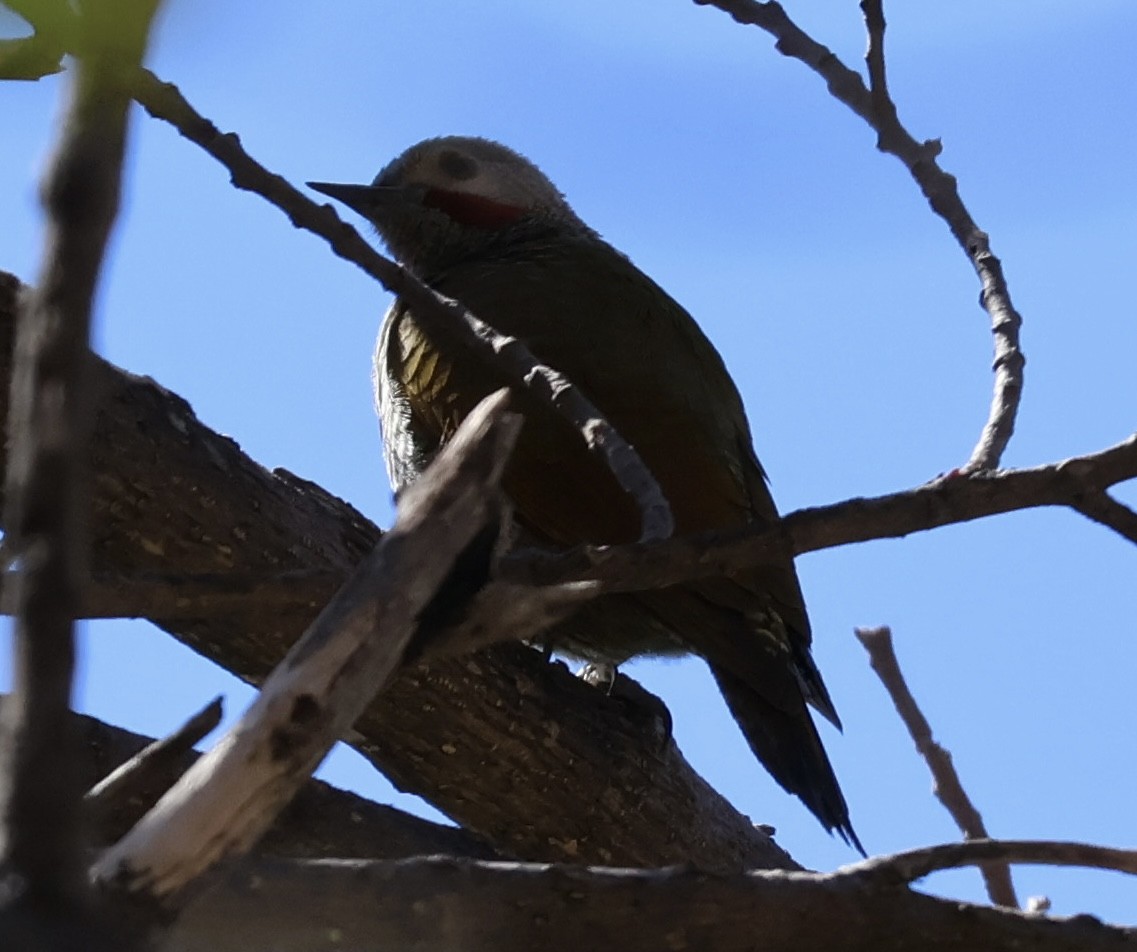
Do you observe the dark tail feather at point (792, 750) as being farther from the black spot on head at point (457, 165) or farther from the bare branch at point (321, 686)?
the black spot on head at point (457, 165)

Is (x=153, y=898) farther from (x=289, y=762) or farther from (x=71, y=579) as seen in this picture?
(x=71, y=579)

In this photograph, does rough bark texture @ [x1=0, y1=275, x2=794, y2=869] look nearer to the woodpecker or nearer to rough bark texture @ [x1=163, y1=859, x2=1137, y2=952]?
the woodpecker

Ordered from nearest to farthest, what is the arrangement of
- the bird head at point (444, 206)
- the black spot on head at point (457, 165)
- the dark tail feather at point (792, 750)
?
the dark tail feather at point (792, 750)
the bird head at point (444, 206)
the black spot on head at point (457, 165)

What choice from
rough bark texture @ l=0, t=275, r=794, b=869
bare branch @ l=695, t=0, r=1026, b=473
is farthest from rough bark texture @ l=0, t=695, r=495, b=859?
bare branch @ l=695, t=0, r=1026, b=473

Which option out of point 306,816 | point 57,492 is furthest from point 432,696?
point 57,492

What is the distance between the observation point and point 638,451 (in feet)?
12.1

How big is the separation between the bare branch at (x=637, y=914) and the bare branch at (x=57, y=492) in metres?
0.88

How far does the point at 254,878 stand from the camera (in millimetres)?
1717

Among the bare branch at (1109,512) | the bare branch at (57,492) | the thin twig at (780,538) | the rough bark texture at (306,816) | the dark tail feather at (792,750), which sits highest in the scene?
the dark tail feather at (792,750)

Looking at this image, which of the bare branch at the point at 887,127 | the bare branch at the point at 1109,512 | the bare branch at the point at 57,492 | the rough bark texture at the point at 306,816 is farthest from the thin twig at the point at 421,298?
the bare branch at the point at 57,492

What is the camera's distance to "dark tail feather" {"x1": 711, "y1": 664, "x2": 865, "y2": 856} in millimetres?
3305

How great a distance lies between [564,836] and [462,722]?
32cm

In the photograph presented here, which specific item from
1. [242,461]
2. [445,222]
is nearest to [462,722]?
[242,461]

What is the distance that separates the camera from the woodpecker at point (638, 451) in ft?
11.2
